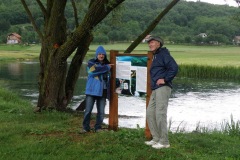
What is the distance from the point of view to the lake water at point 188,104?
57.2 feet

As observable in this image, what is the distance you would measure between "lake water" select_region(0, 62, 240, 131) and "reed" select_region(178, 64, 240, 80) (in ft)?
13.8

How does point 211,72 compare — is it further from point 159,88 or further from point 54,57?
point 159,88

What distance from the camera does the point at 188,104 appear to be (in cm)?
2397

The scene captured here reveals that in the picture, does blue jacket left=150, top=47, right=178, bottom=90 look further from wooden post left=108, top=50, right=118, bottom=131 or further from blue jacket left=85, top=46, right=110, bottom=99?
wooden post left=108, top=50, right=118, bottom=131

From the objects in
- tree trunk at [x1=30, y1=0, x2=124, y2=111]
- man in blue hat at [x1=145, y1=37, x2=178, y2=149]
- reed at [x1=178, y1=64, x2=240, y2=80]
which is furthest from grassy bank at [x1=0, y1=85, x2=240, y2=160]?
reed at [x1=178, y1=64, x2=240, y2=80]

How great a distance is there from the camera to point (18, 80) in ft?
114

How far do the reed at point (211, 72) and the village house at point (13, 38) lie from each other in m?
76.2

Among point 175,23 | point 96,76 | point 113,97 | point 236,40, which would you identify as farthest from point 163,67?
point 236,40

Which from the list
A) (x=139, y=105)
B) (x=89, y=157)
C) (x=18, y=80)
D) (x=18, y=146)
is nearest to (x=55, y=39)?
(x=18, y=146)

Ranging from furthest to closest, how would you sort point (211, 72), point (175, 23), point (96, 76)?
point (175, 23), point (211, 72), point (96, 76)

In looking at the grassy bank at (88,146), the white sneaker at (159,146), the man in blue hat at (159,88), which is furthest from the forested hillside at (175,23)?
the white sneaker at (159,146)

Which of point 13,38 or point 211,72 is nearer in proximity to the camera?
point 211,72

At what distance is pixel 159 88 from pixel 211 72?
35.6 m

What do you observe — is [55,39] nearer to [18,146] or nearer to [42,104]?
[42,104]
